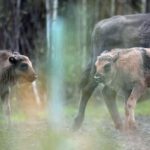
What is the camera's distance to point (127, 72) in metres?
9.93

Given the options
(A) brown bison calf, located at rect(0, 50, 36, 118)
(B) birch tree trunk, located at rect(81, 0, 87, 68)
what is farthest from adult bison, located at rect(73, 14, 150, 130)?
(B) birch tree trunk, located at rect(81, 0, 87, 68)

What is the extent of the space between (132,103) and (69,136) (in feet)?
3.25

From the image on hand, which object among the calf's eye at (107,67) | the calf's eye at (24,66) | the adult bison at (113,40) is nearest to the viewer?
the calf's eye at (107,67)

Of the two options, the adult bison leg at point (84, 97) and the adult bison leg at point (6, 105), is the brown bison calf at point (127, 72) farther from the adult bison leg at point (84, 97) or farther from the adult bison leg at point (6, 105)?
the adult bison leg at point (6, 105)

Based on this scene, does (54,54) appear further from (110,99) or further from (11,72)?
(11,72)

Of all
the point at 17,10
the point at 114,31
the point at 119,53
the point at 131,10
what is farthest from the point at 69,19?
the point at 119,53

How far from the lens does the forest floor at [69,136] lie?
8.17 meters

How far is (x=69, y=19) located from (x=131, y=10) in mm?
2057

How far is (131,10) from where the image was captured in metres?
23.0

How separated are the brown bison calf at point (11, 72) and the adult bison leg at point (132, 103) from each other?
1.98 meters

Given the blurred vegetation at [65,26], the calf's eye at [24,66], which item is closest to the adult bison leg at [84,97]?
the calf's eye at [24,66]

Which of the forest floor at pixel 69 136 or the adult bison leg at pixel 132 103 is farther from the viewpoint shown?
the adult bison leg at pixel 132 103

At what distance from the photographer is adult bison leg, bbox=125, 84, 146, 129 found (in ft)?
31.4

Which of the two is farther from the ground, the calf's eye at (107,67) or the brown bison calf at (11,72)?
the calf's eye at (107,67)
